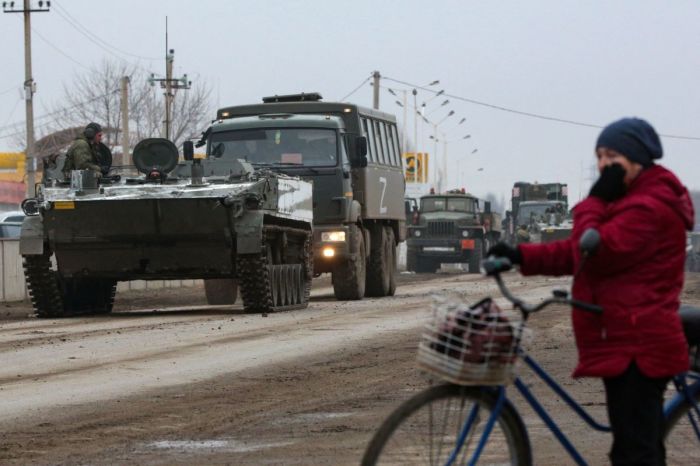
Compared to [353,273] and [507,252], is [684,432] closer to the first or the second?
[507,252]

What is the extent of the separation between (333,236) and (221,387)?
1343cm

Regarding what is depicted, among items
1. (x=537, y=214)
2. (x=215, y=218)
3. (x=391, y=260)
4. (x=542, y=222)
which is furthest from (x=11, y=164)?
(x=215, y=218)

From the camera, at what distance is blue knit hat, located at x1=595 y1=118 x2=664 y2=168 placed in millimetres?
5488

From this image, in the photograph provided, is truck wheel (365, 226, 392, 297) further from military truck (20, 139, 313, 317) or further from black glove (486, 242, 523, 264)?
black glove (486, 242, 523, 264)

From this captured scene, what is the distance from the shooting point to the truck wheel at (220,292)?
26469 millimetres

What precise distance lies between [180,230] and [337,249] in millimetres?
5240

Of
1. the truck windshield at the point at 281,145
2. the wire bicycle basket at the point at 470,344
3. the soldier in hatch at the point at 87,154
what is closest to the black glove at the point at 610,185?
the wire bicycle basket at the point at 470,344

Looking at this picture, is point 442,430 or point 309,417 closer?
point 442,430

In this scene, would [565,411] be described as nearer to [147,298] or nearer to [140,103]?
[147,298]

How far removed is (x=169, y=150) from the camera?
70.8 ft

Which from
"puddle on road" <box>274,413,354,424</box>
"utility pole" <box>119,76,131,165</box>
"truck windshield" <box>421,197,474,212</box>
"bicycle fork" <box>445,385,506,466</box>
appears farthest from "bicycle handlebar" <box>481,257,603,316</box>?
"utility pole" <box>119,76,131,165</box>

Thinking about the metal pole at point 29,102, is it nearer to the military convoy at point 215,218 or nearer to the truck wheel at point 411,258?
the truck wheel at point 411,258

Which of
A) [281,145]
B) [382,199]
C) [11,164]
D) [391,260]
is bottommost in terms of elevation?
[391,260]

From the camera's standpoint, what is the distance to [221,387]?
1169cm
